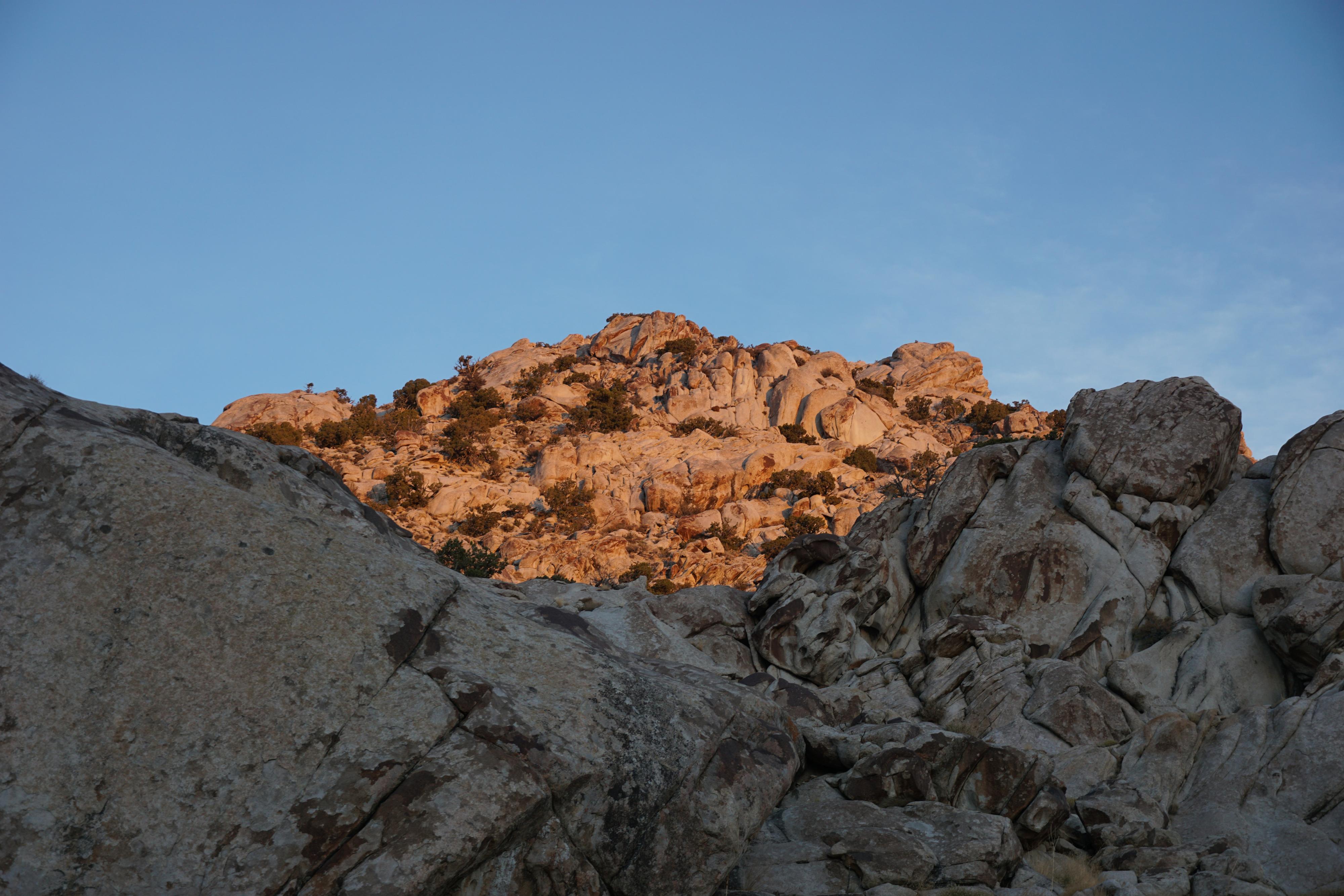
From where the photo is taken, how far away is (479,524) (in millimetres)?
62625

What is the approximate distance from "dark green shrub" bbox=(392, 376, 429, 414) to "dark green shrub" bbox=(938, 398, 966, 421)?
49.9 metres

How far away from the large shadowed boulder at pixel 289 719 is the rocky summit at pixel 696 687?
3cm

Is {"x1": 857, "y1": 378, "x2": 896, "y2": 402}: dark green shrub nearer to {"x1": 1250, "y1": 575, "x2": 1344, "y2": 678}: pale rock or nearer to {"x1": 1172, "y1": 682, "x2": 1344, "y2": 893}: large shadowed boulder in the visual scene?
{"x1": 1250, "y1": 575, "x2": 1344, "y2": 678}: pale rock

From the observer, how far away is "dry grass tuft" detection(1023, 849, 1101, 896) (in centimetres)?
1392

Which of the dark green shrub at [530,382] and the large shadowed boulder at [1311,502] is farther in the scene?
the dark green shrub at [530,382]

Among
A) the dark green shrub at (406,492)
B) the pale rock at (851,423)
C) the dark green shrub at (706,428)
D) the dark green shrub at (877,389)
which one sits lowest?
the dark green shrub at (406,492)

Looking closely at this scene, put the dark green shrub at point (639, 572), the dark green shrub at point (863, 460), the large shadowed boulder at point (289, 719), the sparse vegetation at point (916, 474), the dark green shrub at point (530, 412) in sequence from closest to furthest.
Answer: the large shadowed boulder at point (289, 719), the dark green shrub at point (639, 572), the sparse vegetation at point (916, 474), the dark green shrub at point (863, 460), the dark green shrub at point (530, 412)

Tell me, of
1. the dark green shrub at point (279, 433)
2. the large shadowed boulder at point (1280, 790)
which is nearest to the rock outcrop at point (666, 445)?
the dark green shrub at point (279, 433)

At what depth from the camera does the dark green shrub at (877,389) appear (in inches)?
3615

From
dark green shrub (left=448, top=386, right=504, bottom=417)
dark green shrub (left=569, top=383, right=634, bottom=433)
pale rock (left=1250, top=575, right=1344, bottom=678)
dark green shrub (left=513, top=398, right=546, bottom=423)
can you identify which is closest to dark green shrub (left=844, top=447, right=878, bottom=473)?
dark green shrub (left=569, top=383, right=634, bottom=433)

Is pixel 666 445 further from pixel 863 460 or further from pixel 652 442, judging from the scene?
pixel 863 460

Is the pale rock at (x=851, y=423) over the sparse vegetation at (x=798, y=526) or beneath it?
over

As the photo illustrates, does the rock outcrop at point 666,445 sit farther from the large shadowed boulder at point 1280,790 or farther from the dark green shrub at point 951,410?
the large shadowed boulder at point 1280,790

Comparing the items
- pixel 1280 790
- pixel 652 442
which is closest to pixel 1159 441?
pixel 1280 790
